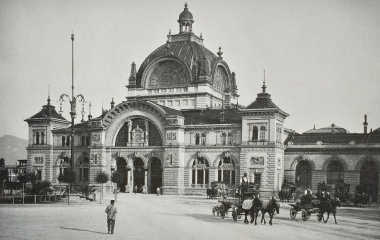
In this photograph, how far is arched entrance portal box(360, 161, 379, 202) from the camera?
62.1m

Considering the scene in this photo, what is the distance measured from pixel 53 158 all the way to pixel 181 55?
74.8 ft

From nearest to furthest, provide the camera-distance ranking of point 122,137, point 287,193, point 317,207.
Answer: point 317,207, point 287,193, point 122,137

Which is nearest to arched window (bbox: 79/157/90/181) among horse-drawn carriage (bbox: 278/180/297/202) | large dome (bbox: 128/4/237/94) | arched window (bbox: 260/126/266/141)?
large dome (bbox: 128/4/237/94)

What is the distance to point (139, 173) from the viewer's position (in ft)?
236

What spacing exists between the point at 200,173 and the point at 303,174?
482 inches

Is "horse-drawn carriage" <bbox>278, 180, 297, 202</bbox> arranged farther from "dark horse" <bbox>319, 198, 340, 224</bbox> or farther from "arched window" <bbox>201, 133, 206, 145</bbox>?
"dark horse" <bbox>319, 198, 340, 224</bbox>

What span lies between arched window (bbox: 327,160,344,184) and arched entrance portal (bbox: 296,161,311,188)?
2.38 meters

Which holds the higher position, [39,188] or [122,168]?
[122,168]

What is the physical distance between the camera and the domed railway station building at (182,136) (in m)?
64.8

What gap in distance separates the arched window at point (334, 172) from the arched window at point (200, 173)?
14224 millimetres

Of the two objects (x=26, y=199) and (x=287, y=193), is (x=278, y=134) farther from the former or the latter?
(x=26, y=199)

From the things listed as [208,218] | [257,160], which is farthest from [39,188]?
[257,160]

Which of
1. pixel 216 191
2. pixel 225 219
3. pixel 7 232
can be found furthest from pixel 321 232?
pixel 216 191

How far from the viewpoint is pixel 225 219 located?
34.4 metres
